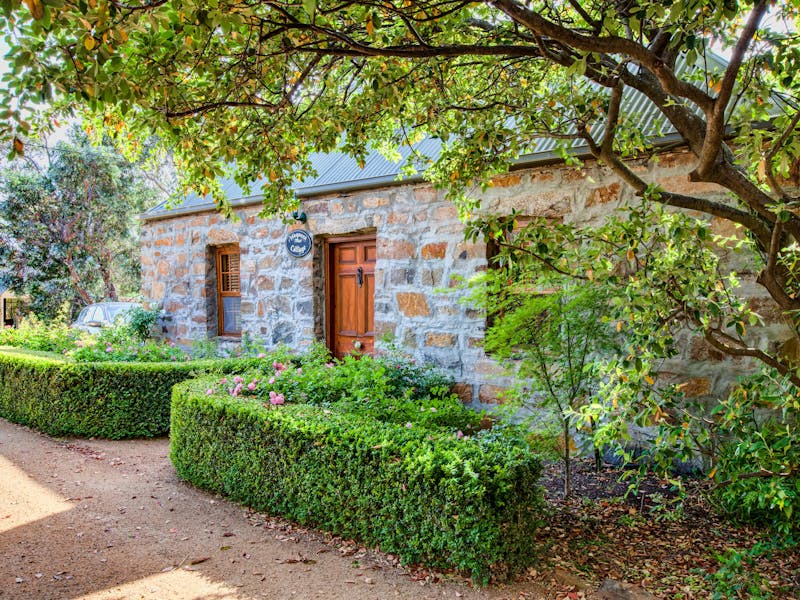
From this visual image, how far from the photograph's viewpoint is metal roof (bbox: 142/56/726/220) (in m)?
4.91

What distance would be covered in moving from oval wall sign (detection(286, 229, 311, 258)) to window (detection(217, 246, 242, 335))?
64.0 inches

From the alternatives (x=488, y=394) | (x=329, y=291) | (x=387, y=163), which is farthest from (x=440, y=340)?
(x=387, y=163)

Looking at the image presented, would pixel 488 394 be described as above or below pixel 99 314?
below

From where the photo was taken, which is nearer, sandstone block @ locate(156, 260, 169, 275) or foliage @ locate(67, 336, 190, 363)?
foliage @ locate(67, 336, 190, 363)

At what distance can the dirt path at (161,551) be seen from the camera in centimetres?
316

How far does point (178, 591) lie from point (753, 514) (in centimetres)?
362

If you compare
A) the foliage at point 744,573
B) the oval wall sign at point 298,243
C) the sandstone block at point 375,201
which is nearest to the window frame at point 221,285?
the oval wall sign at point 298,243

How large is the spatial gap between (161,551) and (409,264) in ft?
12.8

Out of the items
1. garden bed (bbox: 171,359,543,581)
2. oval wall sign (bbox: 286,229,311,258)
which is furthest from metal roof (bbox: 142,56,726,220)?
garden bed (bbox: 171,359,543,581)

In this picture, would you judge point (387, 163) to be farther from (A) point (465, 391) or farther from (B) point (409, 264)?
(A) point (465, 391)

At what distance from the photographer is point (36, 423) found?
686 cm

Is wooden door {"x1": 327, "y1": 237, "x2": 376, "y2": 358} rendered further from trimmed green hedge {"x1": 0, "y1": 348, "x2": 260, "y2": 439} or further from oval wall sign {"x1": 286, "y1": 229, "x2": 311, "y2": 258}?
trimmed green hedge {"x1": 0, "y1": 348, "x2": 260, "y2": 439}

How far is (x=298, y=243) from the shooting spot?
7770 mm

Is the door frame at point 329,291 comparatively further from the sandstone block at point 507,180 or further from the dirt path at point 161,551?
the dirt path at point 161,551
